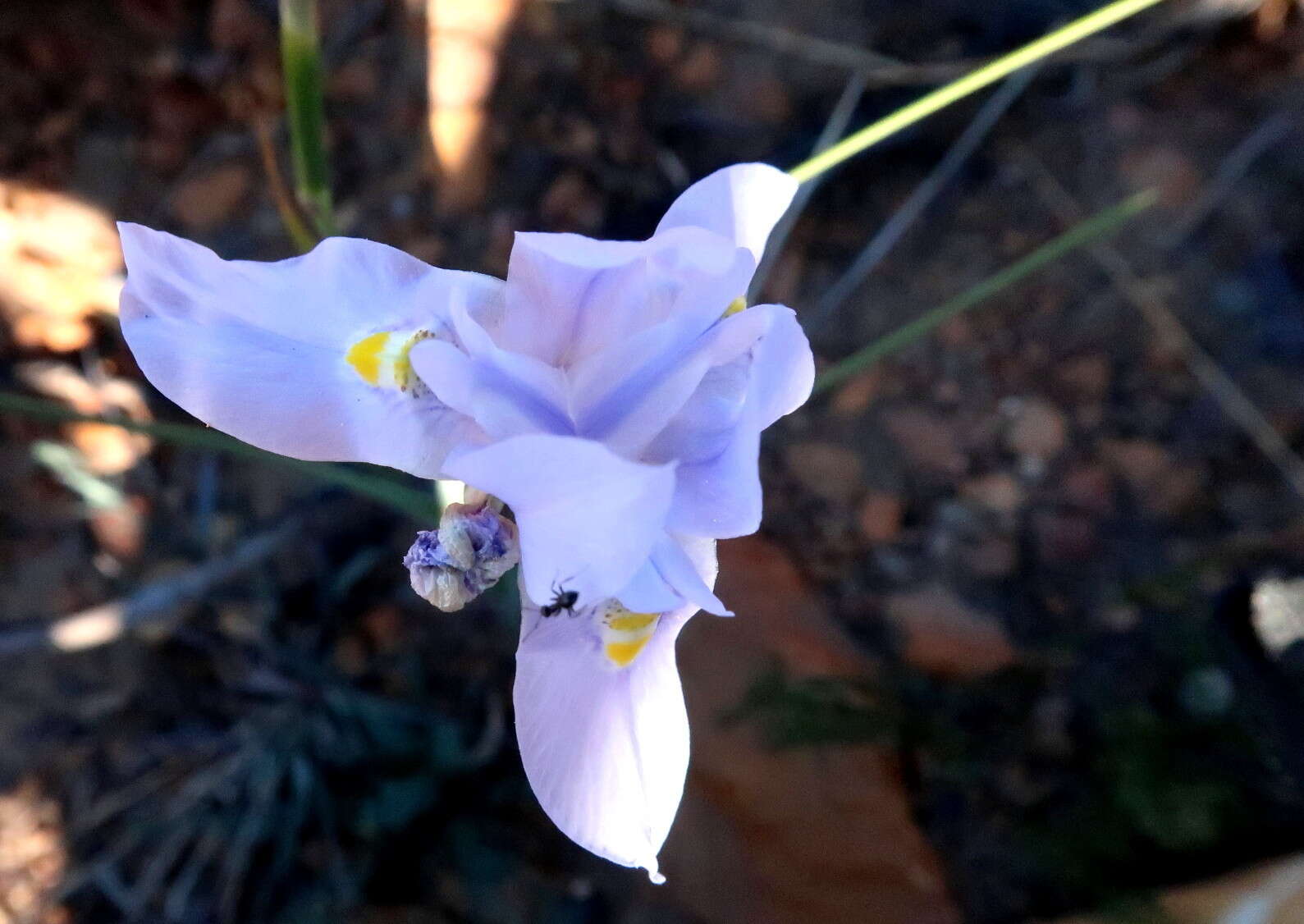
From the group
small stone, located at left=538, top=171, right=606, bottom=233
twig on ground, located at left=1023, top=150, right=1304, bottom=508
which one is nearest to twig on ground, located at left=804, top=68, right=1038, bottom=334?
twig on ground, located at left=1023, top=150, right=1304, bottom=508

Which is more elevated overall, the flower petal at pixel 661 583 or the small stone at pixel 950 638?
the small stone at pixel 950 638

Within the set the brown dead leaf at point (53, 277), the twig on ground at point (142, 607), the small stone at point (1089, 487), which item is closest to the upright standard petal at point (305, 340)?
the twig on ground at point (142, 607)

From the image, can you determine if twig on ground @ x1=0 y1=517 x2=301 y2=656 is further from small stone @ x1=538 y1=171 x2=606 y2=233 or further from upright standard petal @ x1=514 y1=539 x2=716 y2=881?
upright standard petal @ x1=514 y1=539 x2=716 y2=881

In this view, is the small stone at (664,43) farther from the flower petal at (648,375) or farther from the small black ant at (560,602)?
the small black ant at (560,602)

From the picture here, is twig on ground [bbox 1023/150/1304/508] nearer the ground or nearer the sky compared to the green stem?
nearer the sky

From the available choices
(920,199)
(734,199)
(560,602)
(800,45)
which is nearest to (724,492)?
(560,602)

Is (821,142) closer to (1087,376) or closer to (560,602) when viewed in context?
(1087,376)
